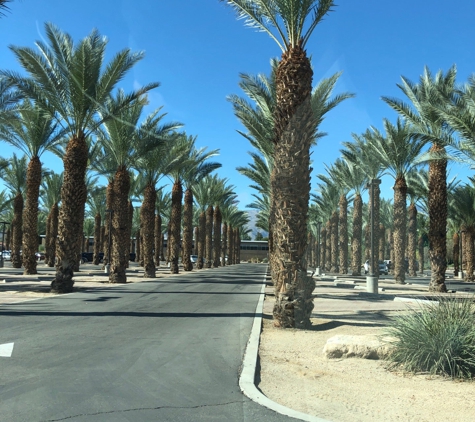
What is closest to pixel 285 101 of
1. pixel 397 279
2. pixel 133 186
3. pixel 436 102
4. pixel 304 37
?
pixel 304 37

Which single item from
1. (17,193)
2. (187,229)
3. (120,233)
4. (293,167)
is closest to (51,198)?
(17,193)

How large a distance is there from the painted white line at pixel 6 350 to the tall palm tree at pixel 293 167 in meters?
5.43

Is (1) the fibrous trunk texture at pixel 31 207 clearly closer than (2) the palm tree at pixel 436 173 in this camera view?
No

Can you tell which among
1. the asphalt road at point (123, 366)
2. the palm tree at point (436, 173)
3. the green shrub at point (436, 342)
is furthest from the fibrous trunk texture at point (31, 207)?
the green shrub at point (436, 342)

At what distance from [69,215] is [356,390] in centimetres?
1555

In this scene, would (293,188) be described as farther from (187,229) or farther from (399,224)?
(187,229)

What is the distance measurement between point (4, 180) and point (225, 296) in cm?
2963

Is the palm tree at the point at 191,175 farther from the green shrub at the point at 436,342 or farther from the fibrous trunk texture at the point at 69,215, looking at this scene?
the green shrub at the point at 436,342

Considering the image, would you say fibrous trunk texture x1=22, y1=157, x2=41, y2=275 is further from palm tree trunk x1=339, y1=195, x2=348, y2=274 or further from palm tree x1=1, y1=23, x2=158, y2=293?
palm tree trunk x1=339, y1=195, x2=348, y2=274

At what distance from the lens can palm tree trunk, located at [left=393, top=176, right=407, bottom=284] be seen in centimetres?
3017

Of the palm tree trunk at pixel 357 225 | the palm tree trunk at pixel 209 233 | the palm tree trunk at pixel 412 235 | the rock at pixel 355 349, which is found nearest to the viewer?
the rock at pixel 355 349

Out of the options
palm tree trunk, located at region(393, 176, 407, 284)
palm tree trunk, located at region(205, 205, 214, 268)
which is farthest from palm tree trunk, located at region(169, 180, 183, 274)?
palm tree trunk, located at region(393, 176, 407, 284)

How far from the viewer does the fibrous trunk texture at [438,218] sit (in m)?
22.9

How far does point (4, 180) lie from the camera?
41562 millimetres
